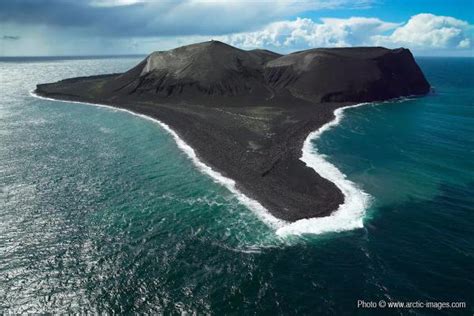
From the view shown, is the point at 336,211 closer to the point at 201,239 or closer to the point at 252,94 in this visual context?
the point at 201,239

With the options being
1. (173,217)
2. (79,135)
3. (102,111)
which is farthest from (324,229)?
(102,111)

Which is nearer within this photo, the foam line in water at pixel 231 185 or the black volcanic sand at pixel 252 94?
the foam line in water at pixel 231 185

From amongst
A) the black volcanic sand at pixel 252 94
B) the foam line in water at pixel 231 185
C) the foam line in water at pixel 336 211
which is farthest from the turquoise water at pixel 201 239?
the black volcanic sand at pixel 252 94

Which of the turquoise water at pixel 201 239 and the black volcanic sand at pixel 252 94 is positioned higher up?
the black volcanic sand at pixel 252 94

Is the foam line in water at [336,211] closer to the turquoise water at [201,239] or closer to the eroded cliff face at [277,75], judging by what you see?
the turquoise water at [201,239]

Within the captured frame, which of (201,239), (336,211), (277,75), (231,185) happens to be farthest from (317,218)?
(277,75)

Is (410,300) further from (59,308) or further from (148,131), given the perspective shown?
(148,131)
